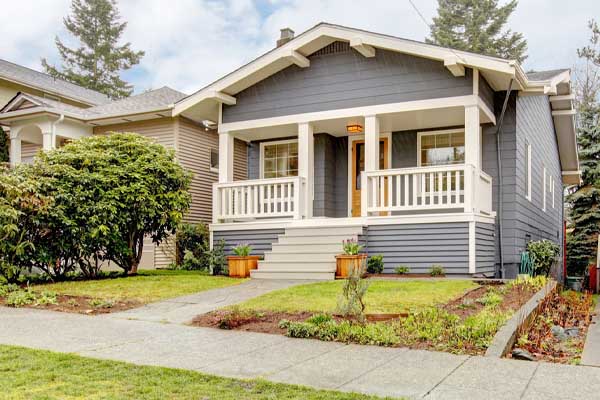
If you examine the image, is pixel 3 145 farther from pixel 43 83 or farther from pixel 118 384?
pixel 118 384

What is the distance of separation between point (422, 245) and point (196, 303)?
4.43 metres

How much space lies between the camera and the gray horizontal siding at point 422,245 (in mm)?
10141

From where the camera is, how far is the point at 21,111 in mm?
15336

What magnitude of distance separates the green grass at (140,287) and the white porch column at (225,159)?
2.74m

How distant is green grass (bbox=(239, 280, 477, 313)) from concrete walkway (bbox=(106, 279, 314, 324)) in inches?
16.3

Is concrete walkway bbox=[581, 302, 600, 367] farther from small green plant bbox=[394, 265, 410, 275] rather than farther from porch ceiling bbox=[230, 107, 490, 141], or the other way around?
porch ceiling bbox=[230, 107, 490, 141]

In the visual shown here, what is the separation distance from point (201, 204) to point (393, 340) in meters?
11.0

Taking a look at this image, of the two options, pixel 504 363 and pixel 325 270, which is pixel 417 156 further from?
pixel 504 363

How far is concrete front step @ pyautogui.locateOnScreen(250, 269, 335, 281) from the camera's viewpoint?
33.2 ft

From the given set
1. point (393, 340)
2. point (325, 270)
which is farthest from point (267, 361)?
point (325, 270)

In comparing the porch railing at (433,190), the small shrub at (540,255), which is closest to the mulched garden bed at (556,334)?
the porch railing at (433,190)

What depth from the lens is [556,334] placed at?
654cm

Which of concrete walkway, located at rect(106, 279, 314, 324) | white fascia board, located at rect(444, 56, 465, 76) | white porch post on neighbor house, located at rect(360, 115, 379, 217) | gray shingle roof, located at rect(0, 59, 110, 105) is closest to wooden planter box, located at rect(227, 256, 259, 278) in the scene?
concrete walkway, located at rect(106, 279, 314, 324)

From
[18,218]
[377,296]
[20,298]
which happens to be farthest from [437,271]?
Answer: [18,218]
